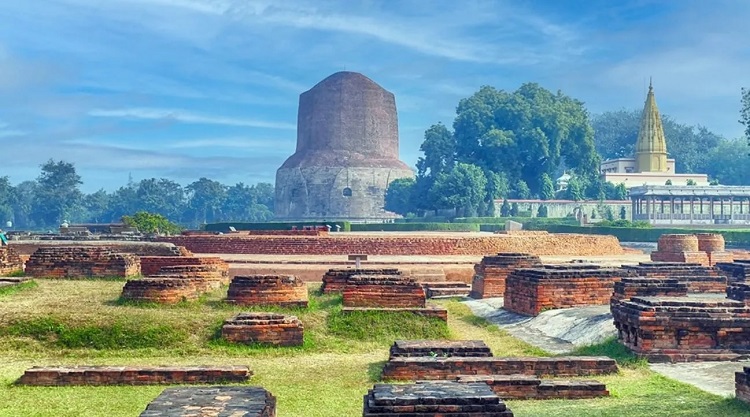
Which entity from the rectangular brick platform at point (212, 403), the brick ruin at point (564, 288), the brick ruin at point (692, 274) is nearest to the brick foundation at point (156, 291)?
the brick ruin at point (564, 288)

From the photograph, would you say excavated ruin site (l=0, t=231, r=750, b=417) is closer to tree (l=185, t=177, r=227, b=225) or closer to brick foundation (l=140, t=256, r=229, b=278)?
brick foundation (l=140, t=256, r=229, b=278)

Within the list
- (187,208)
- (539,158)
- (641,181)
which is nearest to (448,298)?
(539,158)

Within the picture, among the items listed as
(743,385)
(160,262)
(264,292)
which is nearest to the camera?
(743,385)

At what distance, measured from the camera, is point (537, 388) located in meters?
5.99

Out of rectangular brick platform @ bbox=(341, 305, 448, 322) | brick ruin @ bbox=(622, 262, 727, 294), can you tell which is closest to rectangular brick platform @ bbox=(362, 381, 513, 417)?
rectangular brick platform @ bbox=(341, 305, 448, 322)

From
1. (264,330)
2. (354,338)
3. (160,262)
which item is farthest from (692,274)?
(160,262)

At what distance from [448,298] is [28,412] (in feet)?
28.3

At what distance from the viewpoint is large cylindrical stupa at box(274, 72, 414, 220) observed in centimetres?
5981

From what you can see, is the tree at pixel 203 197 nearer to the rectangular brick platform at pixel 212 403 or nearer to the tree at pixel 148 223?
the tree at pixel 148 223

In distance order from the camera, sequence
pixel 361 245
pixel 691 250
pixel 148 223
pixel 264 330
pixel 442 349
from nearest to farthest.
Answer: pixel 442 349 → pixel 264 330 → pixel 691 250 → pixel 361 245 → pixel 148 223

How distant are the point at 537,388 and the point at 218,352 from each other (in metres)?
2.99

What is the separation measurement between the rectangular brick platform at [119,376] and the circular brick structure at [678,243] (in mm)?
15152

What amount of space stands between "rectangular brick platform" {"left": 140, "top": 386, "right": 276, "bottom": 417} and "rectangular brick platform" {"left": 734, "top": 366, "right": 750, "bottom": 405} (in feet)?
9.14

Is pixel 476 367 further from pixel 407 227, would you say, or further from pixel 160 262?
pixel 407 227
